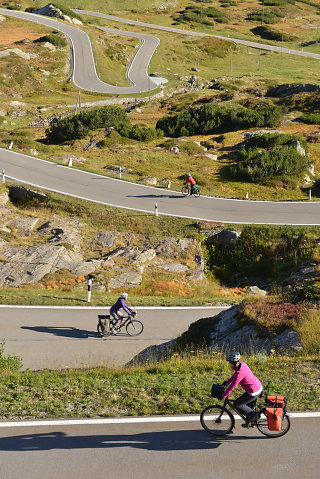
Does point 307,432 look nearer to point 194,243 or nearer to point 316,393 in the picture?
point 316,393

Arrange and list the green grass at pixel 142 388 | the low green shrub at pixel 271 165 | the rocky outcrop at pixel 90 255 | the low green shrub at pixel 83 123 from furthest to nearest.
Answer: the low green shrub at pixel 83 123 → the low green shrub at pixel 271 165 → the rocky outcrop at pixel 90 255 → the green grass at pixel 142 388

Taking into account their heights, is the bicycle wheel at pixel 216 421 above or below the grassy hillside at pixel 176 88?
above

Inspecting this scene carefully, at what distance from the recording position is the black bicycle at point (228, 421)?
7910 millimetres

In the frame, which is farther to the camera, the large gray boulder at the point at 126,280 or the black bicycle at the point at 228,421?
the large gray boulder at the point at 126,280

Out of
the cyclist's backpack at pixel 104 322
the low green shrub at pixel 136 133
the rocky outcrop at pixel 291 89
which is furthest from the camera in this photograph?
the rocky outcrop at pixel 291 89

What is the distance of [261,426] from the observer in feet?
26.1

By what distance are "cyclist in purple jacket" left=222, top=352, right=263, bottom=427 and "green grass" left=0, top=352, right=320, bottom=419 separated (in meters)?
1.14

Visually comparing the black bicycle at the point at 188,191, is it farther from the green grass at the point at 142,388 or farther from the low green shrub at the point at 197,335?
the green grass at the point at 142,388

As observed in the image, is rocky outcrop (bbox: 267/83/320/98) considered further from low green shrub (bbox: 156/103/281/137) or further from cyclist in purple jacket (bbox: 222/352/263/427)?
cyclist in purple jacket (bbox: 222/352/263/427)

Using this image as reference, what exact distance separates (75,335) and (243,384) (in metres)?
8.44

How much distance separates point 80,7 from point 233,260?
15553 centimetres

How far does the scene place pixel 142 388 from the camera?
9.70 meters

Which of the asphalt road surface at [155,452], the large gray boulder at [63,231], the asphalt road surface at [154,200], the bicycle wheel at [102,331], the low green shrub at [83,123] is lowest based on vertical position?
the low green shrub at [83,123]

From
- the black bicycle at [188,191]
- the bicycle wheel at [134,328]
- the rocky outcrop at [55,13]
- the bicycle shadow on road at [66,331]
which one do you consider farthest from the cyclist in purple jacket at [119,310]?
the rocky outcrop at [55,13]
